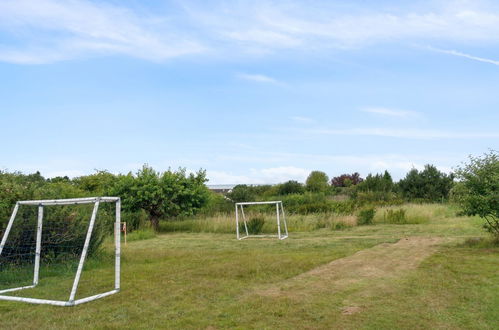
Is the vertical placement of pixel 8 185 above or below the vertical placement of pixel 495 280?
above

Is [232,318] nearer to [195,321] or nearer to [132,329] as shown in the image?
[195,321]

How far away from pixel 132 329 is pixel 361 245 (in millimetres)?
9423

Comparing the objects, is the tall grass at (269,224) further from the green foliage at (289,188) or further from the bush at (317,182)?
the bush at (317,182)

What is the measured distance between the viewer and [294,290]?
7707mm

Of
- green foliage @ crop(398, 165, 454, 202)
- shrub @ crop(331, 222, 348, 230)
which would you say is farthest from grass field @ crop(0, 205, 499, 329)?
green foliage @ crop(398, 165, 454, 202)

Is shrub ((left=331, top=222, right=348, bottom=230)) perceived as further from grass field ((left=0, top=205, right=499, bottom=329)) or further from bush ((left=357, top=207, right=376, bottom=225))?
grass field ((left=0, top=205, right=499, bottom=329))

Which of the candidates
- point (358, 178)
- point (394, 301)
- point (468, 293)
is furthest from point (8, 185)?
point (358, 178)

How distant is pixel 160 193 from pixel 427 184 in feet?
74.1

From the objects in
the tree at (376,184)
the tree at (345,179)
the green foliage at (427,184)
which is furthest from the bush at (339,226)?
the tree at (345,179)

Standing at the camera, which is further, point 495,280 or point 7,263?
point 7,263

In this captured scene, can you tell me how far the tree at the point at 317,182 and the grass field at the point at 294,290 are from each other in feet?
109

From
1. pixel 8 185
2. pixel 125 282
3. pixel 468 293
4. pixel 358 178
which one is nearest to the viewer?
pixel 468 293

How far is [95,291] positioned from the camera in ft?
26.8

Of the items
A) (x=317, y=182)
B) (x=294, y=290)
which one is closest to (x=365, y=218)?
(x=294, y=290)
